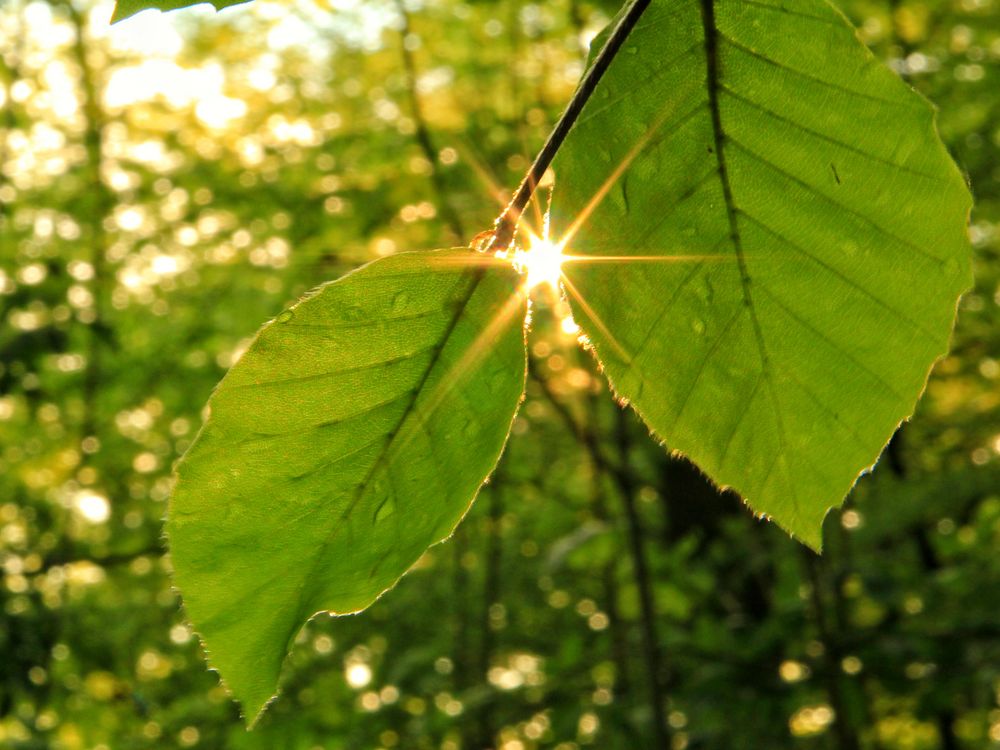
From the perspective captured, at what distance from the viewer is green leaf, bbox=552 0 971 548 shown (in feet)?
1.66

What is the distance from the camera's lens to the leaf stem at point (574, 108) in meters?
0.48

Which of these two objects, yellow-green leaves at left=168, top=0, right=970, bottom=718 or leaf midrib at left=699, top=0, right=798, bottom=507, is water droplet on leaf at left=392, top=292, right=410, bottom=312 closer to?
yellow-green leaves at left=168, top=0, right=970, bottom=718

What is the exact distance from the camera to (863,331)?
535 millimetres

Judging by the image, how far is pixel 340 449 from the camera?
1.74 ft

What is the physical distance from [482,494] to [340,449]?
754cm

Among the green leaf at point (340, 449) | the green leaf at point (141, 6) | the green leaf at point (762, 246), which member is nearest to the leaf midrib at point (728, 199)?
the green leaf at point (762, 246)

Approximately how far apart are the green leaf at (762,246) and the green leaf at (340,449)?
7 centimetres

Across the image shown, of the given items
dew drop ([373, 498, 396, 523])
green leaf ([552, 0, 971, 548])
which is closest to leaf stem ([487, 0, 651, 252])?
green leaf ([552, 0, 971, 548])

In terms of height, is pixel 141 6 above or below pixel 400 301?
above

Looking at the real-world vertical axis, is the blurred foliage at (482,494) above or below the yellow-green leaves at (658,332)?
below

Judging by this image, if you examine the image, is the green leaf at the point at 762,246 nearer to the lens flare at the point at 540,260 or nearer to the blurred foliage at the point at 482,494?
the lens flare at the point at 540,260

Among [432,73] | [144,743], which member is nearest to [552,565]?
[144,743]

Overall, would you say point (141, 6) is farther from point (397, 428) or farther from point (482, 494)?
point (482, 494)

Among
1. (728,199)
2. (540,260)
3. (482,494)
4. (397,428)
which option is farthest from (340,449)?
(482,494)
